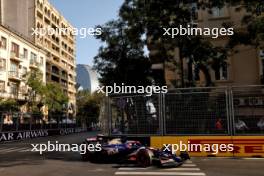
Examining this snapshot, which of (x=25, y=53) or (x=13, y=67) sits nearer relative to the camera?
(x=13, y=67)

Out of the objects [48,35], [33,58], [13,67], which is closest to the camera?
[13,67]

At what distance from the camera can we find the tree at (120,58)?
39.0 meters

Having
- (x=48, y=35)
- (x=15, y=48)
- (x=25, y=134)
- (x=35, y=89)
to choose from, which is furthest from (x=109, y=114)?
(x=48, y=35)

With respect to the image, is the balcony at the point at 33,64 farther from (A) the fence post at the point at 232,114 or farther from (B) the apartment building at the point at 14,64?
(A) the fence post at the point at 232,114

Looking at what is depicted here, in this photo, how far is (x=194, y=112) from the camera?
17.0 metres

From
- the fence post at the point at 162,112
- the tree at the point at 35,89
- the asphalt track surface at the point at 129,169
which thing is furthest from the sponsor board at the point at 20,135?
the fence post at the point at 162,112

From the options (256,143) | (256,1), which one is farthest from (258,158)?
(256,1)

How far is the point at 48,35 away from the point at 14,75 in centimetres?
2726

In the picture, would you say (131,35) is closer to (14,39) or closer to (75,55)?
(14,39)

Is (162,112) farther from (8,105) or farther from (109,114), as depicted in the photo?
(8,105)

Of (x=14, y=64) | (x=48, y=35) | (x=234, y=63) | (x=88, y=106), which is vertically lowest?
(x=88, y=106)

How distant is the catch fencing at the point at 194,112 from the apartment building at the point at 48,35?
52.8 metres

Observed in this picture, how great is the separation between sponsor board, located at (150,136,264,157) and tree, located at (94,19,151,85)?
2153 centimetres

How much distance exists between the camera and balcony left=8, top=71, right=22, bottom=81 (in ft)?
197
